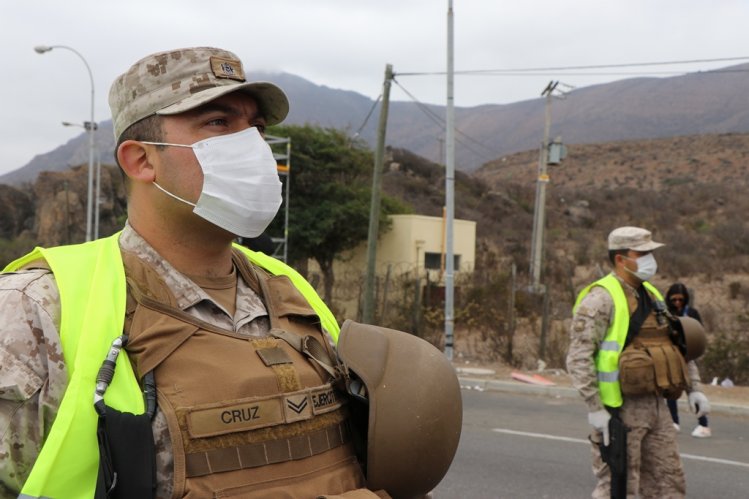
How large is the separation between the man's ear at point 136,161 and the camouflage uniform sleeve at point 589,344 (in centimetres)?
338

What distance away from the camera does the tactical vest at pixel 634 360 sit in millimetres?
4254

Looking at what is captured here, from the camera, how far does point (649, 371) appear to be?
4246 mm

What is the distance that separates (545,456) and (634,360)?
112 inches

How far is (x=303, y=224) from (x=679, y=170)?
42283mm

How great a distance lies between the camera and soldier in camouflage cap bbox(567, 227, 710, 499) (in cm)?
424

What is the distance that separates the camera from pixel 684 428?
822cm

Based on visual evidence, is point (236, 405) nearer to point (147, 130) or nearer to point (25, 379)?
point (25, 379)

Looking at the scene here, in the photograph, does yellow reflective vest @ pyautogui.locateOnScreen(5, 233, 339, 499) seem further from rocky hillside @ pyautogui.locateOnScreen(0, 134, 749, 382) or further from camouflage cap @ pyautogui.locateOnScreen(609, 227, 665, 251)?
rocky hillside @ pyautogui.locateOnScreen(0, 134, 749, 382)

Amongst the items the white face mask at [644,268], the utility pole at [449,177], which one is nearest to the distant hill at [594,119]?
the utility pole at [449,177]

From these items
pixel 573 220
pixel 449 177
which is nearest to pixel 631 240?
pixel 449 177

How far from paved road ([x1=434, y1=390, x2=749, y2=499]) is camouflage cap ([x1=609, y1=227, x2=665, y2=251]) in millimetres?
2087

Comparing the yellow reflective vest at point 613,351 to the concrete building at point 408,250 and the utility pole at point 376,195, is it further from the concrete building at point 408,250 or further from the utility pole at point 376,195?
the concrete building at point 408,250

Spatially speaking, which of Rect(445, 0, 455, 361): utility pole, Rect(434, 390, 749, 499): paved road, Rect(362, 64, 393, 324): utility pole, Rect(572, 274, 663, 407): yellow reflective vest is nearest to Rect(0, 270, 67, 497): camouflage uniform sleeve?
Rect(572, 274, 663, 407): yellow reflective vest

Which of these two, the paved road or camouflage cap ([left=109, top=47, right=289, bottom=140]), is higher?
camouflage cap ([left=109, top=47, right=289, bottom=140])
